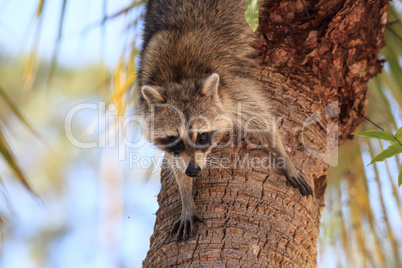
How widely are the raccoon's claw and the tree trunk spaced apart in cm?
4

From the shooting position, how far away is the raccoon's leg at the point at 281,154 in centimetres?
268

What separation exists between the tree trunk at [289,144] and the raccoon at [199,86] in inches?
6.3

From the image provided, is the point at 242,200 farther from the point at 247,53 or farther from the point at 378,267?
the point at 378,267

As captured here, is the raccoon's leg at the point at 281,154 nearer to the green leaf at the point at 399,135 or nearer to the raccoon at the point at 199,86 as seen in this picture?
the raccoon at the point at 199,86

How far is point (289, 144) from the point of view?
3045 millimetres

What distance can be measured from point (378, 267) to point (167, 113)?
229 cm

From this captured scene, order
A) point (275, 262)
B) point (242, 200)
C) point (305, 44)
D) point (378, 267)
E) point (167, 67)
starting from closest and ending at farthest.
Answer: point (275, 262), point (242, 200), point (305, 44), point (167, 67), point (378, 267)

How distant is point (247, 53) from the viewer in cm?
369

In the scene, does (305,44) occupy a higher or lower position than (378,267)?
higher

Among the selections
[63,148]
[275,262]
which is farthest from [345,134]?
[63,148]

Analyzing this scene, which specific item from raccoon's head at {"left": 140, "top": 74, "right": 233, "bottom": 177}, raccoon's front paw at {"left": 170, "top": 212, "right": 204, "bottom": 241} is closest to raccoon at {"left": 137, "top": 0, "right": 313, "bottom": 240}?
raccoon's head at {"left": 140, "top": 74, "right": 233, "bottom": 177}

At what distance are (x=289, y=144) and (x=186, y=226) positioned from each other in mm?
945

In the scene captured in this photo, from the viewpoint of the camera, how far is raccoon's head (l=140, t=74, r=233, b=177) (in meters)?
3.29

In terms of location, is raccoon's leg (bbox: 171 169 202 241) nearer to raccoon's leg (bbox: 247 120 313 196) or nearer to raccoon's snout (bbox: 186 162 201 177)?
raccoon's snout (bbox: 186 162 201 177)
